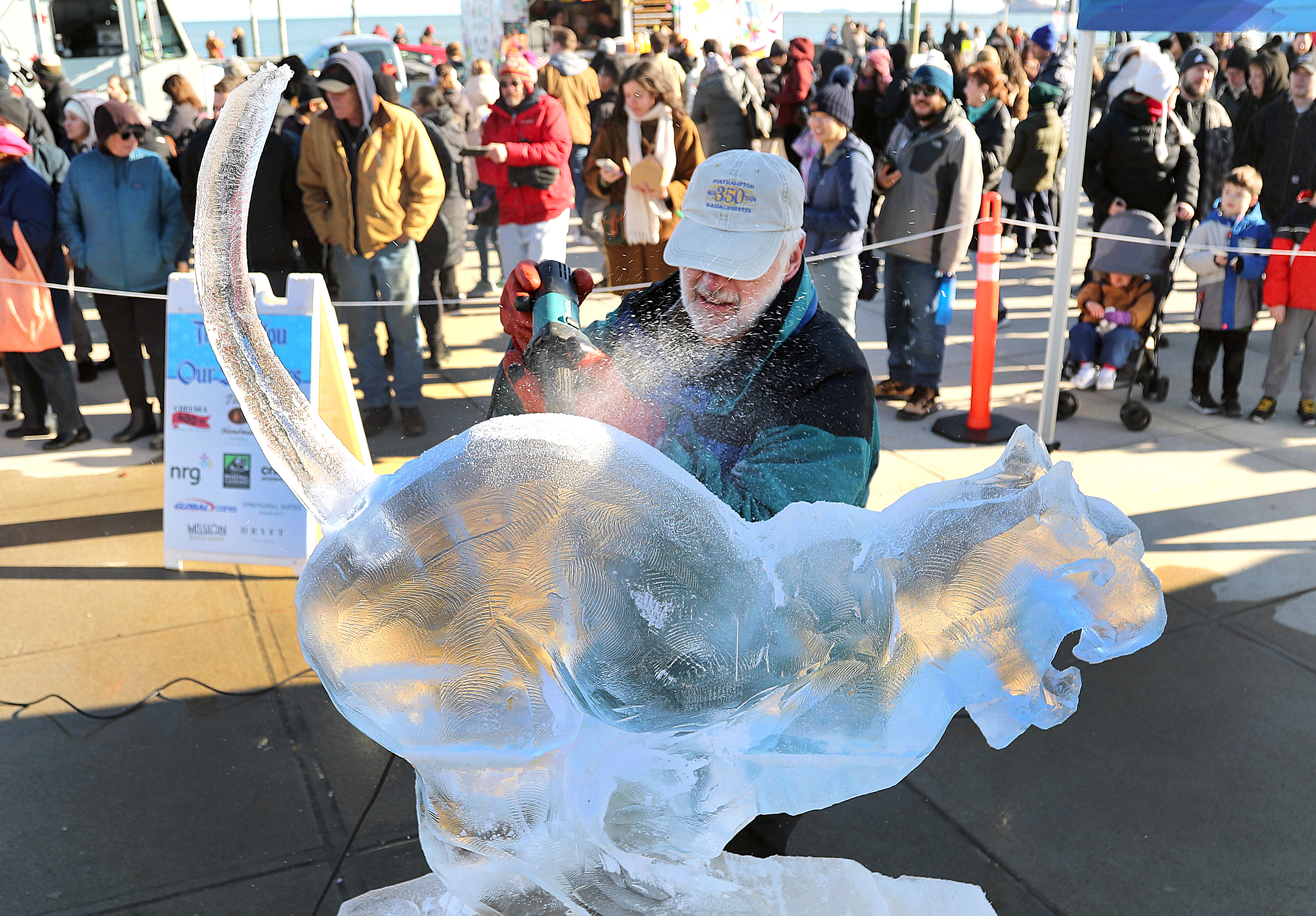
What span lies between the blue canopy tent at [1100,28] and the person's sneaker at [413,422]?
325 cm

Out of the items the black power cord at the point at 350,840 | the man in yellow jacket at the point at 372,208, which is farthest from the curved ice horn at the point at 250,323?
the man in yellow jacket at the point at 372,208

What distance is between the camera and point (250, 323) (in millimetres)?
1452

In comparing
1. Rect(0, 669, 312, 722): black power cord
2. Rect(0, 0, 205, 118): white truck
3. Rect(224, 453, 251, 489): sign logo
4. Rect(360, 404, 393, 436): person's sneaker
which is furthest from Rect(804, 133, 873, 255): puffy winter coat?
Rect(0, 0, 205, 118): white truck

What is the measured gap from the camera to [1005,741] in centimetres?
145

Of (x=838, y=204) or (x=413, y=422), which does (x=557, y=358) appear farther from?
A: (x=838, y=204)

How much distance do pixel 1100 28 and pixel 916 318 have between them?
6.36 feet

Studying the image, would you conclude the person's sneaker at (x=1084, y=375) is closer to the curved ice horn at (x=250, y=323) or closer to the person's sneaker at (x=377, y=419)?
the person's sneaker at (x=377, y=419)

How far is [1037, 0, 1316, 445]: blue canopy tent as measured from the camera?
14.5ft

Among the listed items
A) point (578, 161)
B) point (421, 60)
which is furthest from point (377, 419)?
point (421, 60)

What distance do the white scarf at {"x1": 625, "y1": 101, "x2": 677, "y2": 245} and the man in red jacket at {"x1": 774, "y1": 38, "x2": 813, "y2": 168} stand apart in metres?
3.31

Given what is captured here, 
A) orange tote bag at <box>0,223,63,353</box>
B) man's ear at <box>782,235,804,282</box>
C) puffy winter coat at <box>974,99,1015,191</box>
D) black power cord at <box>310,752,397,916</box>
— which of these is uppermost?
puffy winter coat at <box>974,99,1015,191</box>

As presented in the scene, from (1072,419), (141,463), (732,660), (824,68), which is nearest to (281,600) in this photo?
(141,463)

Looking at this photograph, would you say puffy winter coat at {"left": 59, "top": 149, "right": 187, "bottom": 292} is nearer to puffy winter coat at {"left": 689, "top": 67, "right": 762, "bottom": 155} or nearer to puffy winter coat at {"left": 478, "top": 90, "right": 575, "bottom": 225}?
puffy winter coat at {"left": 478, "top": 90, "right": 575, "bottom": 225}

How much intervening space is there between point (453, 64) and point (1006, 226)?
26.9 ft
